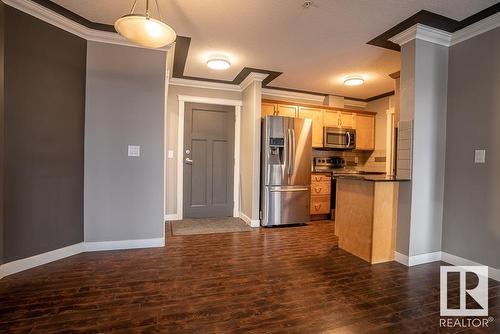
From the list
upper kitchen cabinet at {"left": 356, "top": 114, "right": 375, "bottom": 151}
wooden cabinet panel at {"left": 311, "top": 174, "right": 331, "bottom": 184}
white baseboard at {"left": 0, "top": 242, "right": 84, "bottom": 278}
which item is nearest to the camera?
white baseboard at {"left": 0, "top": 242, "right": 84, "bottom": 278}

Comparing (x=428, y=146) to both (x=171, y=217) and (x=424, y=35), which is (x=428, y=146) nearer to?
(x=424, y=35)

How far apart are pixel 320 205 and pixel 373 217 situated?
2.00 metres

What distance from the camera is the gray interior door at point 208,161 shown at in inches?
182

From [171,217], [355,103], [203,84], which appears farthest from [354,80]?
[171,217]

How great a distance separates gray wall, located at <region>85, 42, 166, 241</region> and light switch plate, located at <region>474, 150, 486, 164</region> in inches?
133

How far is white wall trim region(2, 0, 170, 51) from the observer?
231cm

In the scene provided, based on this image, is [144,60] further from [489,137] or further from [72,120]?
[489,137]

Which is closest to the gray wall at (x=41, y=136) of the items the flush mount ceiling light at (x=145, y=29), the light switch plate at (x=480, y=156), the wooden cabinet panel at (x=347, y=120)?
the flush mount ceiling light at (x=145, y=29)

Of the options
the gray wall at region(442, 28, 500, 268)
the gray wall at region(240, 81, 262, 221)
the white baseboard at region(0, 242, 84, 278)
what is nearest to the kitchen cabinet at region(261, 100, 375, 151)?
the gray wall at region(240, 81, 262, 221)

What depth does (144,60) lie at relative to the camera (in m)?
3.04

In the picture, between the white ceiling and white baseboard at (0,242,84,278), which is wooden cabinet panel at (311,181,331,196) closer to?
the white ceiling

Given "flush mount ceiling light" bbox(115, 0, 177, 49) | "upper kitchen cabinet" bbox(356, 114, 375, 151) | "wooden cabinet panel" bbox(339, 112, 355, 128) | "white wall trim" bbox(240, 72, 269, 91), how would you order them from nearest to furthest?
"flush mount ceiling light" bbox(115, 0, 177, 49) < "white wall trim" bbox(240, 72, 269, 91) < "wooden cabinet panel" bbox(339, 112, 355, 128) < "upper kitchen cabinet" bbox(356, 114, 375, 151)

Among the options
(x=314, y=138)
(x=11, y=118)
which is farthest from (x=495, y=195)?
(x=11, y=118)

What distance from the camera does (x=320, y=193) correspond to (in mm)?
4664
